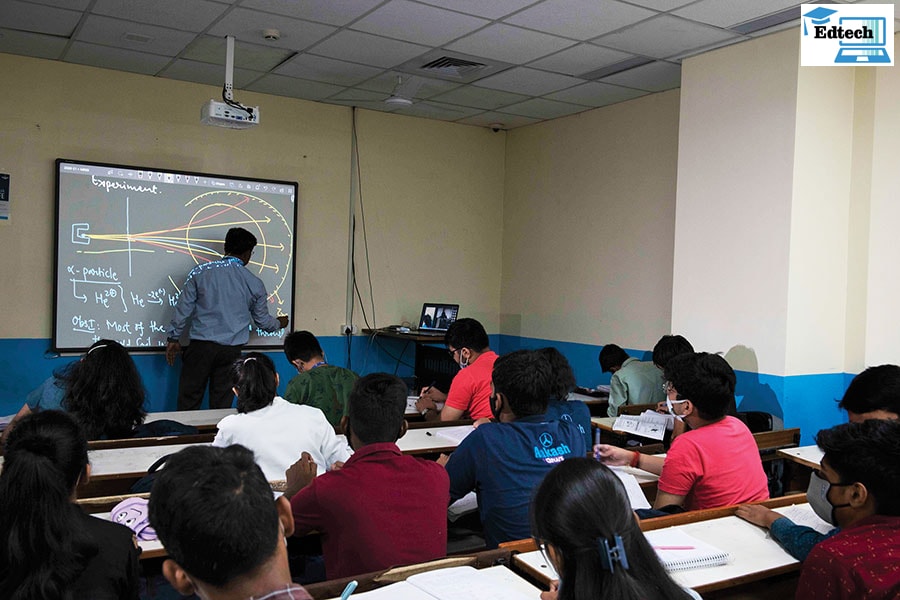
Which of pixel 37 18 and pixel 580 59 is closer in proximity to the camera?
pixel 37 18

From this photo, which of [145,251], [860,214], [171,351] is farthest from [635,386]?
[145,251]

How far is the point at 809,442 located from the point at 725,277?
107cm

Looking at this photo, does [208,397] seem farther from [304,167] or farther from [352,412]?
[352,412]

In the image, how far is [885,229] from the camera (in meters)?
4.29

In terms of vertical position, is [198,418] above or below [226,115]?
below

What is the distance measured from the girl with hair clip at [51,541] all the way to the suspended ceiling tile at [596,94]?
4.65m

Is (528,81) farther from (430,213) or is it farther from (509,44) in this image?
(430,213)

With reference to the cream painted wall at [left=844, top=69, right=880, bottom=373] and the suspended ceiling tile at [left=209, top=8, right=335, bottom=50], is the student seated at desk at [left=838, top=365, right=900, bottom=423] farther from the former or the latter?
the suspended ceiling tile at [left=209, top=8, right=335, bottom=50]

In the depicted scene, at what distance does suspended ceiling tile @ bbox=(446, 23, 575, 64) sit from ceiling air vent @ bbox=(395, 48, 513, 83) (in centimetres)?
12

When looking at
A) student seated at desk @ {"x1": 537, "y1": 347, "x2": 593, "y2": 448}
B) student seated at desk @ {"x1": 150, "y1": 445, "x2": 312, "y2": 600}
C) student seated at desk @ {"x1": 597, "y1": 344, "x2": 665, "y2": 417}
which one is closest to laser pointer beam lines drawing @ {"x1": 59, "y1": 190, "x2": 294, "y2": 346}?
student seated at desk @ {"x1": 597, "y1": 344, "x2": 665, "y2": 417}

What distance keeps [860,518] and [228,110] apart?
161 inches

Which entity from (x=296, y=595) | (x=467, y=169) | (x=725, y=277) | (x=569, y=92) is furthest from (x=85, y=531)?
(x=467, y=169)

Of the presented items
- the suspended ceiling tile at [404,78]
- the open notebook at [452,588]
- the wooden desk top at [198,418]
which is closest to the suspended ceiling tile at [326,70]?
the suspended ceiling tile at [404,78]

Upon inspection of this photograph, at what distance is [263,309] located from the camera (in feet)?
18.4
